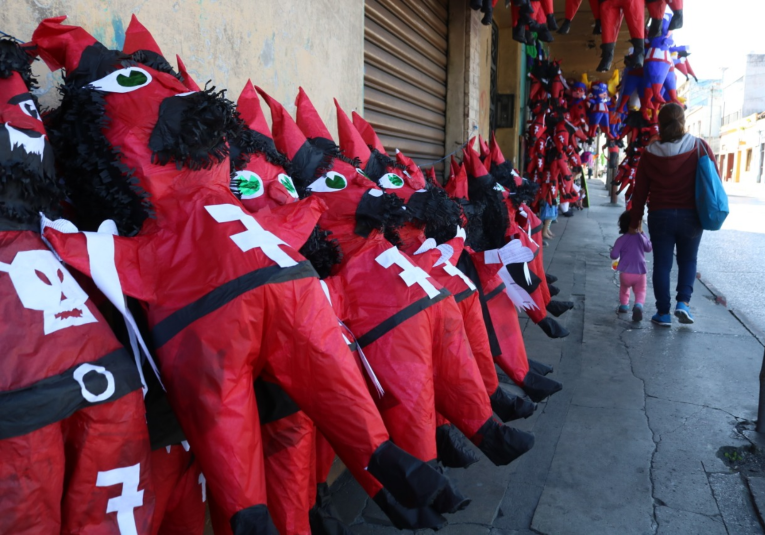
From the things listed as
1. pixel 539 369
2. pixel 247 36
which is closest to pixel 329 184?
pixel 247 36

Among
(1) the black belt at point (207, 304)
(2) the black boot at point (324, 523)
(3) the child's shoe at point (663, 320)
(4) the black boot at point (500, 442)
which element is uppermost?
(1) the black belt at point (207, 304)

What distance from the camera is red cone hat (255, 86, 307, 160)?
7.27 ft

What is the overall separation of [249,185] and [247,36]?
116cm

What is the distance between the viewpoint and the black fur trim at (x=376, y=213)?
210 cm

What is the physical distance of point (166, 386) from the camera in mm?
1348

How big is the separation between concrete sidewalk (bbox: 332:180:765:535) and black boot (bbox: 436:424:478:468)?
589 mm

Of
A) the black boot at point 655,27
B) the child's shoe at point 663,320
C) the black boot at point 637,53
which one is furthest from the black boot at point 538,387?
the black boot at point 655,27

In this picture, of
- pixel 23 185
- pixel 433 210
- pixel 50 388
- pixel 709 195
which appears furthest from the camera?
pixel 709 195

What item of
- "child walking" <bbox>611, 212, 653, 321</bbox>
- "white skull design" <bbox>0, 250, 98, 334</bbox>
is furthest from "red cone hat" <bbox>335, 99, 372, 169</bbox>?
"child walking" <bbox>611, 212, 653, 321</bbox>

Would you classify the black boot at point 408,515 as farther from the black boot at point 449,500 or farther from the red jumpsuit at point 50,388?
the red jumpsuit at point 50,388

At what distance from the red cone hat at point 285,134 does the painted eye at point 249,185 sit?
398mm

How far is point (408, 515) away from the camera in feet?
5.68

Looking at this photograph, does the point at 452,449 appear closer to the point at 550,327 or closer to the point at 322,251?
the point at 322,251

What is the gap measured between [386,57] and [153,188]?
368cm
